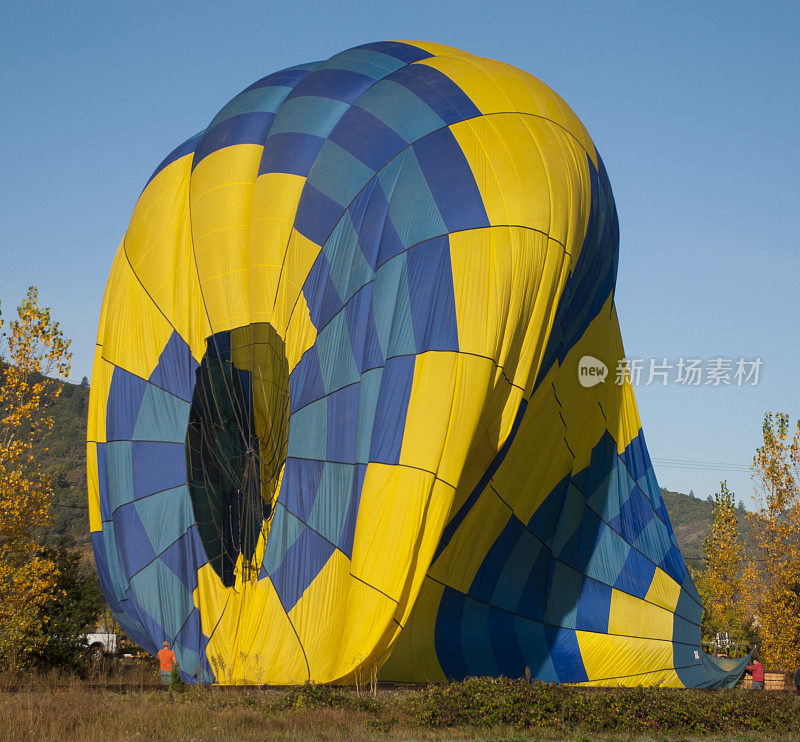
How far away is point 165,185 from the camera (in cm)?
1428

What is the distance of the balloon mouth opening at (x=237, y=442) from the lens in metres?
12.1

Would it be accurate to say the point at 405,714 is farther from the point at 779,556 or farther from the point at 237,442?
the point at 779,556

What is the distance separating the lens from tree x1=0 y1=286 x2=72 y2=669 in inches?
583

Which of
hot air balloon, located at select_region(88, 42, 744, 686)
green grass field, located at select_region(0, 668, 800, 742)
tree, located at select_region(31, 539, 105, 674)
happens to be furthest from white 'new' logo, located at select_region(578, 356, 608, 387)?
tree, located at select_region(31, 539, 105, 674)

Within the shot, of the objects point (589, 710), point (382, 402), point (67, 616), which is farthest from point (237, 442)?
point (67, 616)

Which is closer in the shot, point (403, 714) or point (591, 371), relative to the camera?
point (403, 714)

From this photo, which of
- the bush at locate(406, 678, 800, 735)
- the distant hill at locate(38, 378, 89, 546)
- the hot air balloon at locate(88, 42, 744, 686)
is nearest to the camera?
the bush at locate(406, 678, 800, 735)

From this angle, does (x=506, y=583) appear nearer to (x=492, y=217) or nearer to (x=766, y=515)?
(x=492, y=217)

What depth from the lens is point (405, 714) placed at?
9.66 metres

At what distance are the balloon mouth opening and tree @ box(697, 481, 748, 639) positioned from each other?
25545 mm

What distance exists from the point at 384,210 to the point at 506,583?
18.8 ft

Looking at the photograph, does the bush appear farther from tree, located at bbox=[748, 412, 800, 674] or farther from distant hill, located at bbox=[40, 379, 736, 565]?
distant hill, located at bbox=[40, 379, 736, 565]

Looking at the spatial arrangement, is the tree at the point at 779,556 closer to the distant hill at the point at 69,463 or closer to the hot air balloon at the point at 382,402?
the hot air balloon at the point at 382,402

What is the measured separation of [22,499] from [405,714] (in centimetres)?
849
